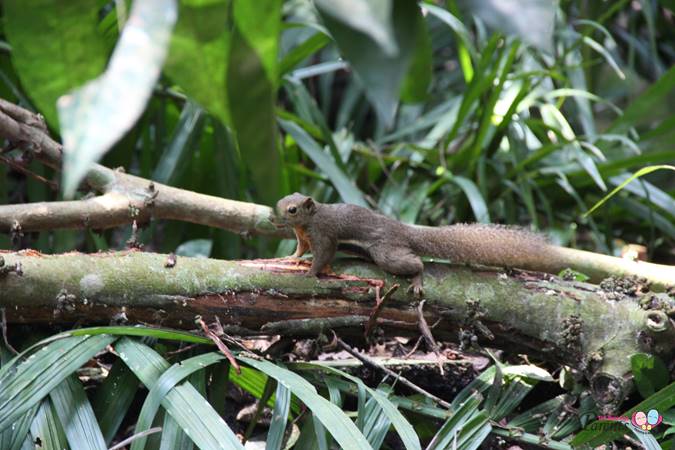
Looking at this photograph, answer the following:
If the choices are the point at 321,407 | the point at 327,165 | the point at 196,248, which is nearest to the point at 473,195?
the point at 327,165

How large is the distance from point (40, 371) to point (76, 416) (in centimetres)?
14

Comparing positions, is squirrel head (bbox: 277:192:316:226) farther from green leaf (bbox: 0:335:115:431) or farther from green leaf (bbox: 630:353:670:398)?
green leaf (bbox: 630:353:670:398)

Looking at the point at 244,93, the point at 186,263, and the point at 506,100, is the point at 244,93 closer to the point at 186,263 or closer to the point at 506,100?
the point at 186,263

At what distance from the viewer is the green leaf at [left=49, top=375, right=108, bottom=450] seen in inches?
68.6

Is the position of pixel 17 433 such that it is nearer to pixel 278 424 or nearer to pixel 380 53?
pixel 278 424

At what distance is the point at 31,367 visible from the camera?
1.82 meters

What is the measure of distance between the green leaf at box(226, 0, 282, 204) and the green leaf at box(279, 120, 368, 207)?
260cm

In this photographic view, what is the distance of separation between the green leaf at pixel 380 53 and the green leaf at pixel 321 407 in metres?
1.34

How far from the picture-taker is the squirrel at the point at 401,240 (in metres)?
2.29

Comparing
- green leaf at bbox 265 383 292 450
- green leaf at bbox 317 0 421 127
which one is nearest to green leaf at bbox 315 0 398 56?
green leaf at bbox 317 0 421 127

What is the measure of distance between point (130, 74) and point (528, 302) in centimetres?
192

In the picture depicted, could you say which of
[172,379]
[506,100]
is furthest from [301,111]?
[172,379]

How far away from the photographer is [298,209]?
2.46m

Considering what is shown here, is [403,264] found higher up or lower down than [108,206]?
lower down
